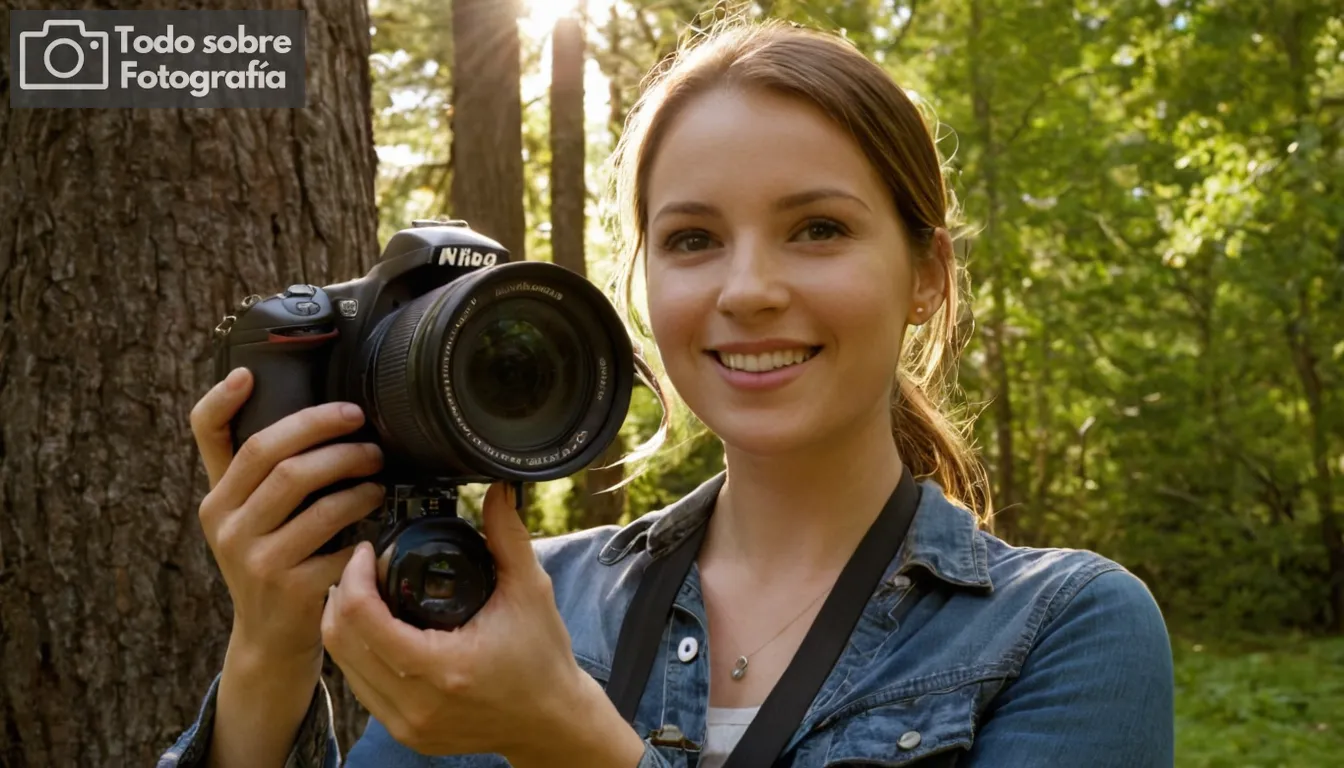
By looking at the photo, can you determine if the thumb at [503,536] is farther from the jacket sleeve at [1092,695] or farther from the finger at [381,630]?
the jacket sleeve at [1092,695]

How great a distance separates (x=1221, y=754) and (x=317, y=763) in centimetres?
541

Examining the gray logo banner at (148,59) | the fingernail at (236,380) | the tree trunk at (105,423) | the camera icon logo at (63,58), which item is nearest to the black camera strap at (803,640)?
the fingernail at (236,380)

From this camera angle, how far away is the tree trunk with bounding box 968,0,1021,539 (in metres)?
9.03

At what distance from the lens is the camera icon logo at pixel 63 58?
2086mm

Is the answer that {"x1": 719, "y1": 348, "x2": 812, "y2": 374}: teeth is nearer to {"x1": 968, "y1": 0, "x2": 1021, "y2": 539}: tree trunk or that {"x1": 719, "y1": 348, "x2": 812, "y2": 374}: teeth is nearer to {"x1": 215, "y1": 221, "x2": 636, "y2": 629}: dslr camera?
{"x1": 215, "y1": 221, "x2": 636, "y2": 629}: dslr camera

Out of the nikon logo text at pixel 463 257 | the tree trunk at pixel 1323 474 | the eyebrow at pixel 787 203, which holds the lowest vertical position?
the tree trunk at pixel 1323 474

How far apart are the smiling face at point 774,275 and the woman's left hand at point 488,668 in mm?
362

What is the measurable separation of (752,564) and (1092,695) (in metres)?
0.49

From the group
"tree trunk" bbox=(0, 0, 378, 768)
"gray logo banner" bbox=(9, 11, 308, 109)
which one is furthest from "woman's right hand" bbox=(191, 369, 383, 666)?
"gray logo banner" bbox=(9, 11, 308, 109)

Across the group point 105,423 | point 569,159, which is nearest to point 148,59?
point 105,423

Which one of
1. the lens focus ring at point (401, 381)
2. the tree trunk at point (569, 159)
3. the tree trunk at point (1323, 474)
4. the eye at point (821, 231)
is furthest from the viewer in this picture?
the tree trunk at point (1323, 474)

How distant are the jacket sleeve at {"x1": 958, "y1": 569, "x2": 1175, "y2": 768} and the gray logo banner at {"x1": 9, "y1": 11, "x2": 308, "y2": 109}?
1598mm

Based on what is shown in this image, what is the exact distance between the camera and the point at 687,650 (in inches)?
62.6

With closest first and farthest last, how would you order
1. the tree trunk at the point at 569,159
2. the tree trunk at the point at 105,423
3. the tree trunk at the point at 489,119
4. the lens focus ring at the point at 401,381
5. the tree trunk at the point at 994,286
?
the lens focus ring at the point at 401,381, the tree trunk at the point at 105,423, the tree trunk at the point at 489,119, the tree trunk at the point at 569,159, the tree trunk at the point at 994,286
